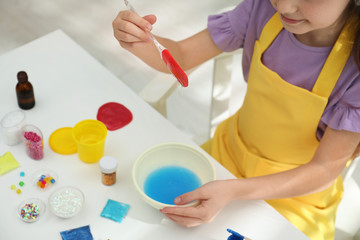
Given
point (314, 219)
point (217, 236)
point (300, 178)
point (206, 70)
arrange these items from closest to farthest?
1. point (217, 236)
2. point (300, 178)
3. point (314, 219)
4. point (206, 70)

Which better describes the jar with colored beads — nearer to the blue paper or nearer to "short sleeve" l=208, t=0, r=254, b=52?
the blue paper

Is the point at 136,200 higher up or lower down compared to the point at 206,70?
higher up

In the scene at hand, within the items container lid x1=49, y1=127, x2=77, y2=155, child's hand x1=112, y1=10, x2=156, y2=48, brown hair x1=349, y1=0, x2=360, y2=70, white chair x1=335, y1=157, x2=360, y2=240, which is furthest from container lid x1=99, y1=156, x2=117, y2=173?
white chair x1=335, y1=157, x2=360, y2=240

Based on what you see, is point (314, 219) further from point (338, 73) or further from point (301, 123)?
point (338, 73)

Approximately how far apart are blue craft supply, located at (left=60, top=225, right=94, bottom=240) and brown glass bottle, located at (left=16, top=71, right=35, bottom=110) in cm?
40

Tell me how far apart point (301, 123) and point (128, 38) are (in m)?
0.49

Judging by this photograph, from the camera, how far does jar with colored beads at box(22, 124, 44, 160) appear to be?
115cm

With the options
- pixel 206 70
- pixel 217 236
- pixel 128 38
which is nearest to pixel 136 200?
pixel 217 236

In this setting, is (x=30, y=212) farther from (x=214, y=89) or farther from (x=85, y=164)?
(x=214, y=89)

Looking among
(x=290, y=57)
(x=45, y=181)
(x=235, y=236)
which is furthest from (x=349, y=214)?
(x=45, y=181)

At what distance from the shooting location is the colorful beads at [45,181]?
1129 mm

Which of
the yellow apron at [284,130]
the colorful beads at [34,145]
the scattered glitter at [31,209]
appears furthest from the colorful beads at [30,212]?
the yellow apron at [284,130]

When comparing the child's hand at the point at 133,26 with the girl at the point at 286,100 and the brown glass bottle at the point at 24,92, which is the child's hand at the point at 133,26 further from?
the brown glass bottle at the point at 24,92

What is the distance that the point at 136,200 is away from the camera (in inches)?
44.5
